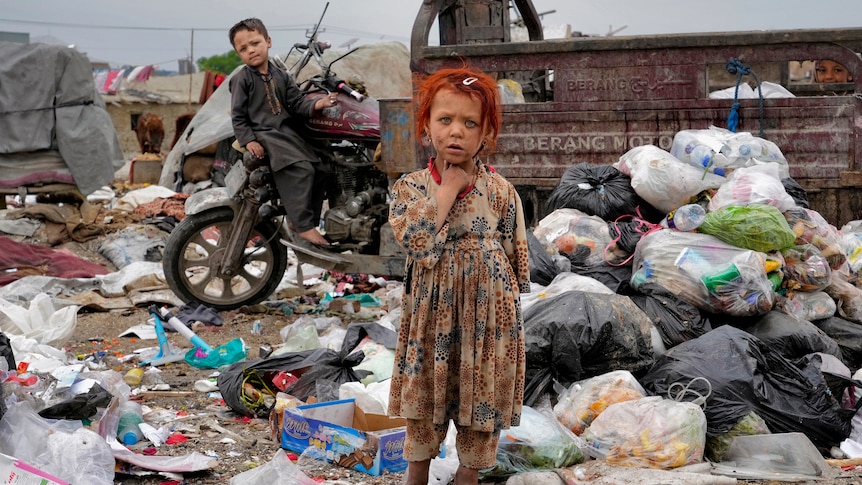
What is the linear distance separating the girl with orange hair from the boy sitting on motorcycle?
3250 mm

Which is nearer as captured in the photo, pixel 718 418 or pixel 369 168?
pixel 718 418

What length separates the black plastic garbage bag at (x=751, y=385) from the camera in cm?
369

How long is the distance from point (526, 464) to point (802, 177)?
2.96 metres

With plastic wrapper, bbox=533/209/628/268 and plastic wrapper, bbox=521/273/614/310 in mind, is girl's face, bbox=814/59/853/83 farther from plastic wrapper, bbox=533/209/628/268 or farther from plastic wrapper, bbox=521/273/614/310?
plastic wrapper, bbox=521/273/614/310

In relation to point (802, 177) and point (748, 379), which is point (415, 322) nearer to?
point (748, 379)

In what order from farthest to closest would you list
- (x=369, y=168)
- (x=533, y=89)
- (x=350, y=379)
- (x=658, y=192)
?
(x=533, y=89) < (x=369, y=168) < (x=658, y=192) < (x=350, y=379)

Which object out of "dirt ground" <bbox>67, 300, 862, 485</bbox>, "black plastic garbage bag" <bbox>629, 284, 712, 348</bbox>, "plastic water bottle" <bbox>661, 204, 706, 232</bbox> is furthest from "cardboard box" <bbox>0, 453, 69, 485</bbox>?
"plastic water bottle" <bbox>661, 204, 706, 232</bbox>

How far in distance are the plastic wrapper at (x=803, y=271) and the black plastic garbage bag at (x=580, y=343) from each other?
987 mm

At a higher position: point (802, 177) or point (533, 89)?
point (533, 89)

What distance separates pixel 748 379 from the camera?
12.3 feet

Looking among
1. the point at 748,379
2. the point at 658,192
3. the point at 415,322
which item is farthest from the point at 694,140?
the point at 415,322

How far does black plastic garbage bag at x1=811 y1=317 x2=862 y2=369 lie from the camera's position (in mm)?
4570

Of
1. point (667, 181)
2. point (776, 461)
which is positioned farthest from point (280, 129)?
point (776, 461)

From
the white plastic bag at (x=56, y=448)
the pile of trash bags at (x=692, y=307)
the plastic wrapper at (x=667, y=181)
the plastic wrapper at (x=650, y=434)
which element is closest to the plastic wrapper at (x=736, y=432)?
the pile of trash bags at (x=692, y=307)
